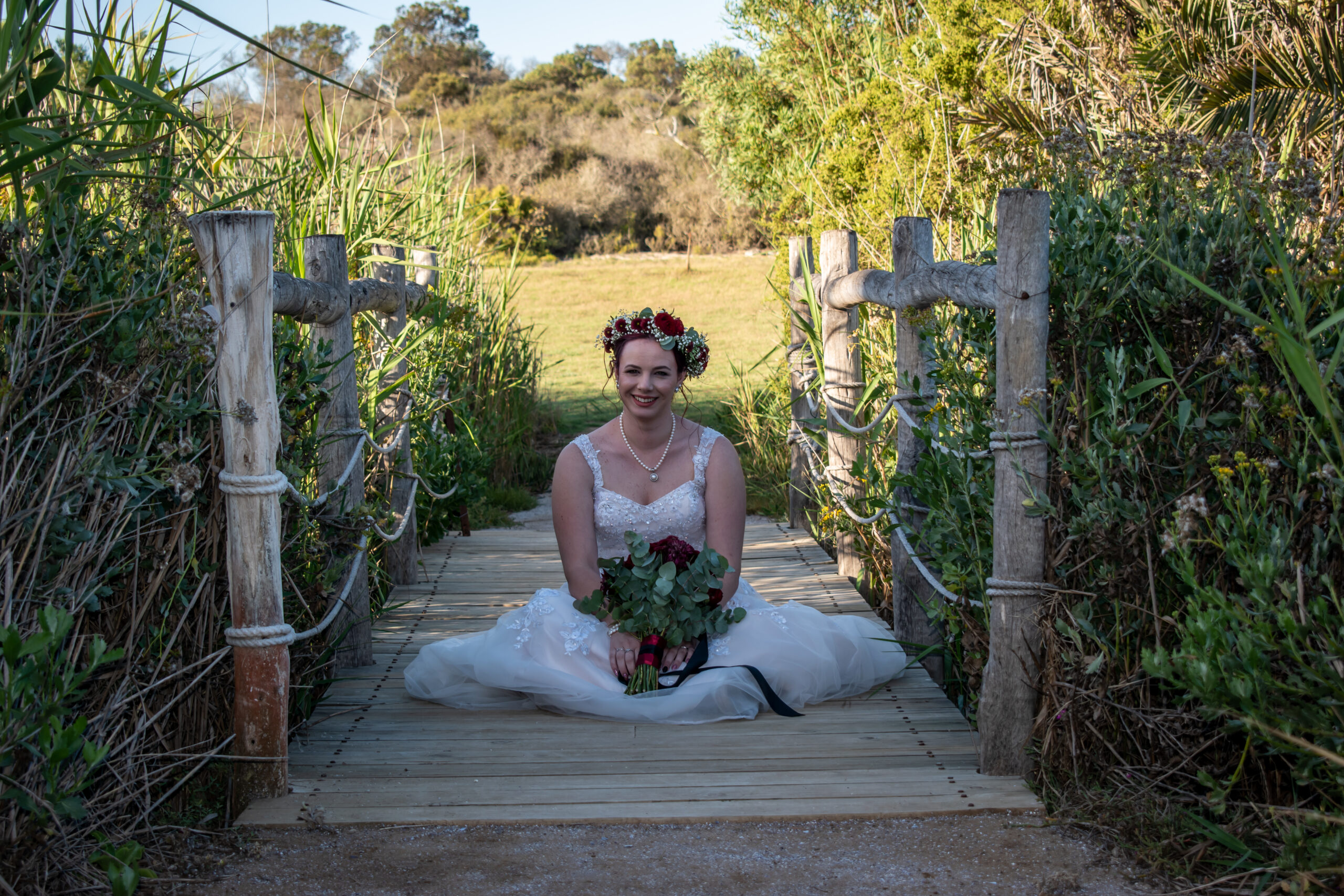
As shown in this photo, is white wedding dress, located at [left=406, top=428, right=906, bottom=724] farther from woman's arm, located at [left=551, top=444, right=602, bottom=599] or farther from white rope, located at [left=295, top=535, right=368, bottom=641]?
white rope, located at [left=295, top=535, right=368, bottom=641]

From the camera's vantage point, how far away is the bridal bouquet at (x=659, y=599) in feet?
11.5

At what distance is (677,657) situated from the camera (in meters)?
3.58

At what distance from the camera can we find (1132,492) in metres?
2.51

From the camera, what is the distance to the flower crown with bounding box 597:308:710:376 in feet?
12.5

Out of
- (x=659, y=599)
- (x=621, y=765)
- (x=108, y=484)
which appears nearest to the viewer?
(x=108, y=484)

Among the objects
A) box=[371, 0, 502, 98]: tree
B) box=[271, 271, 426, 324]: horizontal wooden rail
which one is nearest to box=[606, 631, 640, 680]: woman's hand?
box=[271, 271, 426, 324]: horizontal wooden rail

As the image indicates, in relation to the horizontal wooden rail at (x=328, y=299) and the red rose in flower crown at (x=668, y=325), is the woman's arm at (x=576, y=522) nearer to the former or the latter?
the red rose in flower crown at (x=668, y=325)

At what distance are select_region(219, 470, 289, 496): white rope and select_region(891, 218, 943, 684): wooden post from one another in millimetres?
2061

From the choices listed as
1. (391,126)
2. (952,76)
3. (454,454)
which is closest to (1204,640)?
(454,454)

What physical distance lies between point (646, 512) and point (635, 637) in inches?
20.7

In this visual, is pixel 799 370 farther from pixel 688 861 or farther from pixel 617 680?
pixel 688 861

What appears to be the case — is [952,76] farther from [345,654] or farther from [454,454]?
[345,654]

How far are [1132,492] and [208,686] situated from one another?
2.32 metres

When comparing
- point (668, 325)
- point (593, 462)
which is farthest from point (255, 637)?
point (668, 325)
